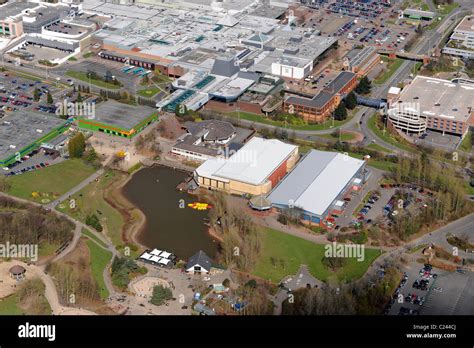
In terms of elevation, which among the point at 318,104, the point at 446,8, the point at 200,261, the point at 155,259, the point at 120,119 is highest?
the point at 200,261

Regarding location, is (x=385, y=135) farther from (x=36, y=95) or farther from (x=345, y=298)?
(x=36, y=95)

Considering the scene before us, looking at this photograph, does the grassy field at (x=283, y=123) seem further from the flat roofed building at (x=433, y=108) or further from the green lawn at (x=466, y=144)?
the green lawn at (x=466, y=144)

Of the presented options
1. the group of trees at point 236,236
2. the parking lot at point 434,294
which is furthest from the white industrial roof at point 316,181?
the parking lot at point 434,294

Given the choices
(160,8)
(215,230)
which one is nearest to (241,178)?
(215,230)

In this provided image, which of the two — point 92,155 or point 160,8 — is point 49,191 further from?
point 160,8

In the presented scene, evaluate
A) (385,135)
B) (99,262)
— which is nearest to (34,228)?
(99,262)

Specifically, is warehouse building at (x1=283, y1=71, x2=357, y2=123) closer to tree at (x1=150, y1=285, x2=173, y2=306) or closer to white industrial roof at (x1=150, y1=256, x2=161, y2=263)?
white industrial roof at (x1=150, y1=256, x2=161, y2=263)
